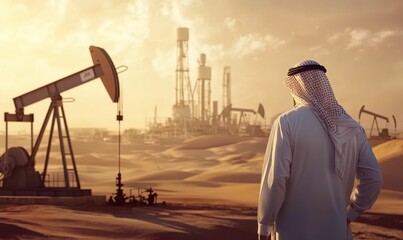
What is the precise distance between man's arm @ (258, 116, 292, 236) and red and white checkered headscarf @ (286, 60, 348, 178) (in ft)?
0.66

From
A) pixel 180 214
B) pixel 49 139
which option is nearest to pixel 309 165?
pixel 180 214

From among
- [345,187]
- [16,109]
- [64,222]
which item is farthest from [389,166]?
[345,187]

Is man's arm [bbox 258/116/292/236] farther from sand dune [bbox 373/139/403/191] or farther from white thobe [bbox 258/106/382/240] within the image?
sand dune [bbox 373/139/403/191]

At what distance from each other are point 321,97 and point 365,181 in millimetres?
478

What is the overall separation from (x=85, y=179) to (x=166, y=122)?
36055 mm

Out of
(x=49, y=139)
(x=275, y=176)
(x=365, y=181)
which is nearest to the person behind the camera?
(x=275, y=176)

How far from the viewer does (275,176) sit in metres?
2.51

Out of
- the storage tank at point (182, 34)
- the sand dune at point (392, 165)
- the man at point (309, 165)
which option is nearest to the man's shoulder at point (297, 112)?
the man at point (309, 165)

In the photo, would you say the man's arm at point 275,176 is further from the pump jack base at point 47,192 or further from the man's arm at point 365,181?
the pump jack base at point 47,192

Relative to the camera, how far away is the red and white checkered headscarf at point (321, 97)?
2.64 m

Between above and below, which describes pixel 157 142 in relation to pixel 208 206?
above

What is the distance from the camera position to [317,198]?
2.63 m

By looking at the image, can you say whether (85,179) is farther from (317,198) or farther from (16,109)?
(317,198)

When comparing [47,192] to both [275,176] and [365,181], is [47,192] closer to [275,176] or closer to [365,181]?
[365,181]
